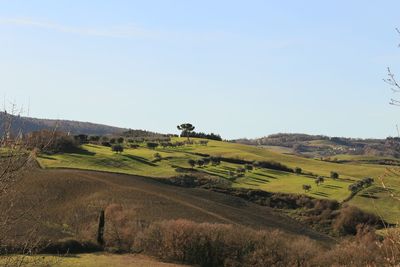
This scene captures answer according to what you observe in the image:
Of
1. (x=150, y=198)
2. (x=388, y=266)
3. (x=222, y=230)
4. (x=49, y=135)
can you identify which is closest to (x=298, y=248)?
(x=222, y=230)

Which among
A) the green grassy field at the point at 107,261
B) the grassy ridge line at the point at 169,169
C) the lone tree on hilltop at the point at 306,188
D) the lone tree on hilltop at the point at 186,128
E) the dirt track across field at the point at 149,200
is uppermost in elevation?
the lone tree on hilltop at the point at 186,128

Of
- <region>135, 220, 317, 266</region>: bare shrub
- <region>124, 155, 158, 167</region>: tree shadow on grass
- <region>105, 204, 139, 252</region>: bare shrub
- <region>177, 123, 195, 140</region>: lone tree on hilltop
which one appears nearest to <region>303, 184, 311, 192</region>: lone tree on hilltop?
<region>124, 155, 158, 167</region>: tree shadow on grass

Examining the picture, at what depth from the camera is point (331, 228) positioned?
78812 millimetres

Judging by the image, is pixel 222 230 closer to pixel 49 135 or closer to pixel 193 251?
pixel 193 251

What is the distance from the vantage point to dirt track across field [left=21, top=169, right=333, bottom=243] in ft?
221

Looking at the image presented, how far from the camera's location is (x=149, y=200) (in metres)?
71.2

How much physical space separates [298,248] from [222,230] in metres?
8.11

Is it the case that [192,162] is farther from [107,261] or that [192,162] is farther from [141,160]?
[107,261]

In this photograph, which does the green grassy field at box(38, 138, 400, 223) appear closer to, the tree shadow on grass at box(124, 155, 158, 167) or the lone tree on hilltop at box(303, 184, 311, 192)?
the tree shadow on grass at box(124, 155, 158, 167)

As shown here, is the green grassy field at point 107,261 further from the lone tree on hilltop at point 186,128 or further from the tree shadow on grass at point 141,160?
the lone tree on hilltop at point 186,128

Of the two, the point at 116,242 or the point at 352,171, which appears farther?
the point at 352,171

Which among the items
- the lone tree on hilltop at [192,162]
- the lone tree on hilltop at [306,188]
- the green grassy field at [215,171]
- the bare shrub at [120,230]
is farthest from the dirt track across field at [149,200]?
the lone tree on hilltop at [192,162]

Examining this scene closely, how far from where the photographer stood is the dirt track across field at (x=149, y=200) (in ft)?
221

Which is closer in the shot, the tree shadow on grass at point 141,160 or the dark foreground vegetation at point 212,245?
the dark foreground vegetation at point 212,245
